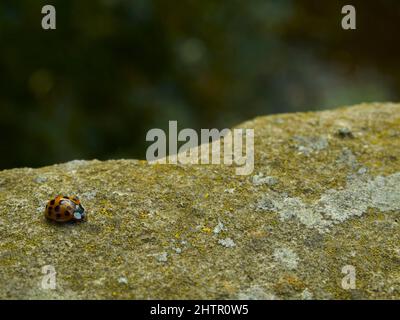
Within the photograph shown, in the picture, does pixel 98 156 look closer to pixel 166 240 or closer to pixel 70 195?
pixel 70 195

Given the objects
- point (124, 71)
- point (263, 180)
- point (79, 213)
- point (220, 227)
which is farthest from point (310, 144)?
point (124, 71)

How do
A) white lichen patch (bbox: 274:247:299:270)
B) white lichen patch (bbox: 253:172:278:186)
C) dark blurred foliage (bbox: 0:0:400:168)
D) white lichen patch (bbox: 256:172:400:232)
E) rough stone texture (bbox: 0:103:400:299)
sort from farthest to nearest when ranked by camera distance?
dark blurred foliage (bbox: 0:0:400:168), white lichen patch (bbox: 253:172:278:186), white lichen patch (bbox: 256:172:400:232), white lichen patch (bbox: 274:247:299:270), rough stone texture (bbox: 0:103:400:299)

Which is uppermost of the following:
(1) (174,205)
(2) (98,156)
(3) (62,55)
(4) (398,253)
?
(3) (62,55)

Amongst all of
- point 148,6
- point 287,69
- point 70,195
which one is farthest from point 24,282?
point 287,69

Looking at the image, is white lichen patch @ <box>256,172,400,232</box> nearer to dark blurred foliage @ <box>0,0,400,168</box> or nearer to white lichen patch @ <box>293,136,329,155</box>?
white lichen patch @ <box>293,136,329,155</box>

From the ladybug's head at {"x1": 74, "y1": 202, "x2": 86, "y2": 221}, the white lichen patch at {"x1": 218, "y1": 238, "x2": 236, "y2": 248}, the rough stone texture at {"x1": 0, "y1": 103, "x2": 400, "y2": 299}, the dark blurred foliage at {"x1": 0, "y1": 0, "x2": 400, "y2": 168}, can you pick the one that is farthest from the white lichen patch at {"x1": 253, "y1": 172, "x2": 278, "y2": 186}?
the dark blurred foliage at {"x1": 0, "y1": 0, "x2": 400, "y2": 168}

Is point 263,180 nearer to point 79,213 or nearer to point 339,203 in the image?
point 339,203

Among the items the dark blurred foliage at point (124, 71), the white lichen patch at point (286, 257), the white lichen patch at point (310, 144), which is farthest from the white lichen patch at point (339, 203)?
the dark blurred foliage at point (124, 71)
